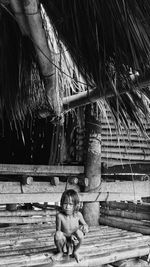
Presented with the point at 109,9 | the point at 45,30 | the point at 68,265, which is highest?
the point at 45,30

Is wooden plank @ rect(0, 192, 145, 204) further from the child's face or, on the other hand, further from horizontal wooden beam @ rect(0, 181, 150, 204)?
the child's face

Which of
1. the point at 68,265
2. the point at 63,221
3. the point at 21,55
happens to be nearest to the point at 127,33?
the point at 21,55

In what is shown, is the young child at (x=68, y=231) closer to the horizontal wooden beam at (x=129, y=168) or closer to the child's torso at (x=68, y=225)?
the child's torso at (x=68, y=225)

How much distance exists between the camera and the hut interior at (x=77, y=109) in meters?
1.92

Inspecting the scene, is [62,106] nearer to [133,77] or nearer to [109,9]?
[133,77]

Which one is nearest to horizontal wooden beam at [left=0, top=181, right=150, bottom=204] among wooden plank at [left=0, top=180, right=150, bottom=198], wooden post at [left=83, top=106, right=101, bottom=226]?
wooden plank at [left=0, top=180, right=150, bottom=198]

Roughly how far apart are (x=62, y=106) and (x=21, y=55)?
0.96 meters

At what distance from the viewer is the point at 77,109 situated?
14.7 feet

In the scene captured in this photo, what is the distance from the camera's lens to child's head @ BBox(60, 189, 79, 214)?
2.82 metres

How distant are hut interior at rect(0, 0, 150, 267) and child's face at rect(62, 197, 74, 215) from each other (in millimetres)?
429

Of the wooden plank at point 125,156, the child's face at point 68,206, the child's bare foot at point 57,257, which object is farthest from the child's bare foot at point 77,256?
the wooden plank at point 125,156

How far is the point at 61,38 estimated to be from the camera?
7.32 feet

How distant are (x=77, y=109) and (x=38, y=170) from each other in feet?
3.45

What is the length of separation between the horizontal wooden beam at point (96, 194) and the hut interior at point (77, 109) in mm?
14
